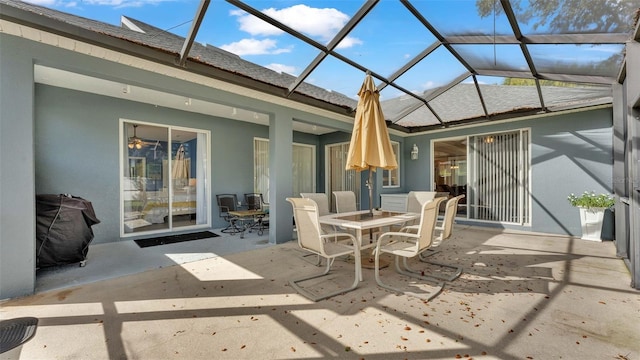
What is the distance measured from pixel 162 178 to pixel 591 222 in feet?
29.9

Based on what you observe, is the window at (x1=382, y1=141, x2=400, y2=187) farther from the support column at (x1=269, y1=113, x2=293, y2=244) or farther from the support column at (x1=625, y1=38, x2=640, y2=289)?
the support column at (x1=625, y1=38, x2=640, y2=289)

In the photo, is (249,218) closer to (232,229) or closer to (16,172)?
(232,229)

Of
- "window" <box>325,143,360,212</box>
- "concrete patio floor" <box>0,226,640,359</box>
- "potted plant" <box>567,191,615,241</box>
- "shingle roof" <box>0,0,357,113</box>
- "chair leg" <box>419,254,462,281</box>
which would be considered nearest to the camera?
"concrete patio floor" <box>0,226,640,359</box>

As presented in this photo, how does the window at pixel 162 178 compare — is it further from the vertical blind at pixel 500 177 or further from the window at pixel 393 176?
the vertical blind at pixel 500 177

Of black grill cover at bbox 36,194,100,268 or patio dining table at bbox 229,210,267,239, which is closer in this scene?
black grill cover at bbox 36,194,100,268

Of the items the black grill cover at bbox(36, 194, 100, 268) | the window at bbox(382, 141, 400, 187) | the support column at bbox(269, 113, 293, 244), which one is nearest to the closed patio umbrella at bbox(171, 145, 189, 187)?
the black grill cover at bbox(36, 194, 100, 268)

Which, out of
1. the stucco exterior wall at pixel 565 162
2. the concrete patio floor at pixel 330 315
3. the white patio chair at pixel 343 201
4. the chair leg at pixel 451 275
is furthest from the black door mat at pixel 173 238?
the stucco exterior wall at pixel 565 162

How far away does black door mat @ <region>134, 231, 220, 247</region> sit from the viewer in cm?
515

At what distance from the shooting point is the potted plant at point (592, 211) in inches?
207

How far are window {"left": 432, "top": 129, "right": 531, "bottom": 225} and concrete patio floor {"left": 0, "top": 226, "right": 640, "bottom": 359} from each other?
2.85 meters

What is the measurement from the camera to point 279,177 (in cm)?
527

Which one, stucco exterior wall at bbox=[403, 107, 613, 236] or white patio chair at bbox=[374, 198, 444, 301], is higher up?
stucco exterior wall at bbox=[403, 107, 613, 236]

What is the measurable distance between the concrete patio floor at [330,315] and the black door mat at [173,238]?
1.17 m

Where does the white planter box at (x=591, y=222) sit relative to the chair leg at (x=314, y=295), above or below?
above
